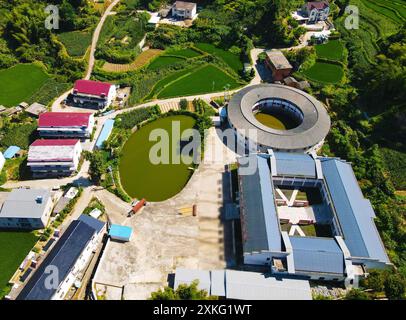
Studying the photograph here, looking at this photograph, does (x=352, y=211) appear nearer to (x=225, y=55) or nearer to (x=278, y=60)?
(x=278, y=60)

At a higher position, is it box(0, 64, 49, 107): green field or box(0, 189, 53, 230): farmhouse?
Answer: box(0, 64, 49, 107): green field

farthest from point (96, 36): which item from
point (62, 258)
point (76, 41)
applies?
point (62, 258)

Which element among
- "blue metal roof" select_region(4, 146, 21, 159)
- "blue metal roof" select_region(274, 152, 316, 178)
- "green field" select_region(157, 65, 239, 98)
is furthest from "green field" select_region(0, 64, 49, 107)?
"blue metal roof" select_region(274, 152, 316, 178)

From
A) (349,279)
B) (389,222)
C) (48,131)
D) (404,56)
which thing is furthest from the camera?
(404,56)

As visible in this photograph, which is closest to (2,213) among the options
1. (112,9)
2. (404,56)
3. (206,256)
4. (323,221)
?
(206,256)

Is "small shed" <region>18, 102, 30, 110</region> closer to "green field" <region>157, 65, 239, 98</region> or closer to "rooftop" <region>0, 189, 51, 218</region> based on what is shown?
"rooftop" <region>0, 189, 51, 218</region>

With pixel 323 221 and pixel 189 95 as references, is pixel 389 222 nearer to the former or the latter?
pixel 323 221
